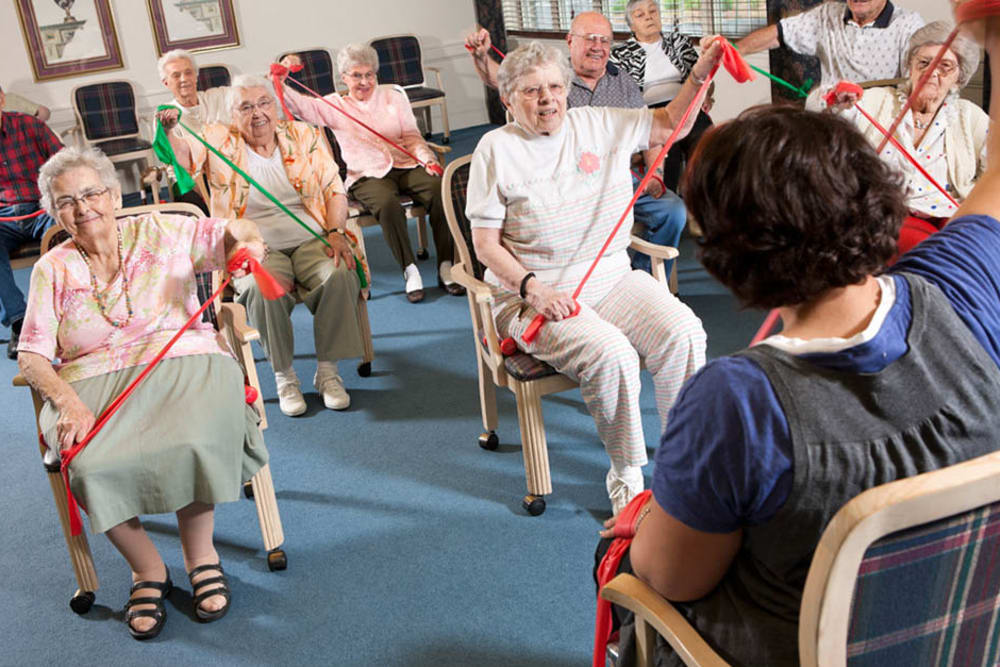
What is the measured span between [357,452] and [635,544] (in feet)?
6.13

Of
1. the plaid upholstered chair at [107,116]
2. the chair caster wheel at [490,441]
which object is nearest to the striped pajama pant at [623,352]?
the chair caster wheel at [490,441]

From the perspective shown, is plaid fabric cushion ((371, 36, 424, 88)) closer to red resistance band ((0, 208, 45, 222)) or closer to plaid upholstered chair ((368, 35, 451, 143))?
plaid upholstered chair ((368, 35, 451, 143))

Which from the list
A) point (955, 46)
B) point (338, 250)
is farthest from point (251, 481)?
point (955, 46)

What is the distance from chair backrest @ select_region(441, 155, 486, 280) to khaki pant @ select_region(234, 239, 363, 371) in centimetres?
58

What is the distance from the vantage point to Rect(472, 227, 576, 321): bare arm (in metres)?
2.48

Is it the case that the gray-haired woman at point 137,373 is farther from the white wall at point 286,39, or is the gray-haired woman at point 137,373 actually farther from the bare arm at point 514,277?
the white wall at point 286,39

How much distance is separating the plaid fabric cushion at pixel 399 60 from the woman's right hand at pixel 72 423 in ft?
18.4

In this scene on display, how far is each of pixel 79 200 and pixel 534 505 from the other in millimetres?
1413

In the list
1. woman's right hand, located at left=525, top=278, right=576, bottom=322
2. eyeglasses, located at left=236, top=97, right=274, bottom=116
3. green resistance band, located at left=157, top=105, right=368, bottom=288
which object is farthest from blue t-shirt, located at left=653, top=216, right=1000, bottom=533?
eyeglasses, located at left=236, top=97, right=274, bottom=116

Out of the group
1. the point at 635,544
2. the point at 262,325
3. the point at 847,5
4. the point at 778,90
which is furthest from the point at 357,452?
the point at 778,90

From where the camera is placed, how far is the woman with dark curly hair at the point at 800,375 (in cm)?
101

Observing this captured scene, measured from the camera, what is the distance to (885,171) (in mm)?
1091

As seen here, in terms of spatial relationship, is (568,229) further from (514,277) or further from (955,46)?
(955,46)

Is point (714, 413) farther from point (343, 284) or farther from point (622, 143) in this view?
point (343, 284)
